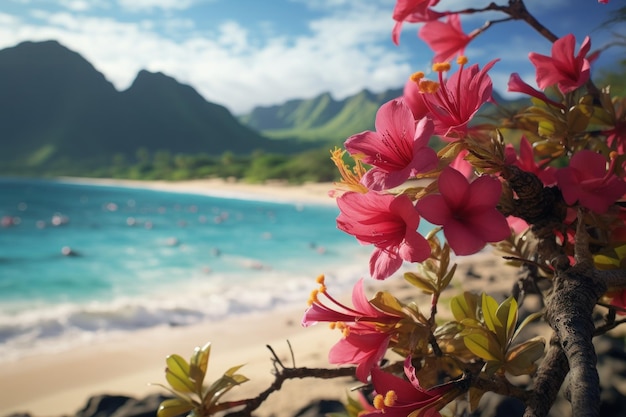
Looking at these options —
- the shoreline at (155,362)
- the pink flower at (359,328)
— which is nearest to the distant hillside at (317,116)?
the shoreline at (155,362)

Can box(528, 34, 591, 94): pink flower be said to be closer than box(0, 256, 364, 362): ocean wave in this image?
Yes

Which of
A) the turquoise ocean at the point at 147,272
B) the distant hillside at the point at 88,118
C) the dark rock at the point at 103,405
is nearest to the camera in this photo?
the dark rock at the point at 103,405

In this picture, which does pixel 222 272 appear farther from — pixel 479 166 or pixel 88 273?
pixel 479 166

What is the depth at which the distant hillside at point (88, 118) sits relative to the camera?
6200 centimetres

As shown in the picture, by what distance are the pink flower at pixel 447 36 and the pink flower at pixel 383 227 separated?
1.33 ft

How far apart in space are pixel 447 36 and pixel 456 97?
0.32m

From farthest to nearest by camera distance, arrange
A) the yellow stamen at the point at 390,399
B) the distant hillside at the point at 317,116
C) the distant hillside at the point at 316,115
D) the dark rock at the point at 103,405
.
Answer: 1. the distant hillside at the point at 316,115
2. the distant hillside at the point at 317,116
3. the dark rock at the point at 103,405
4. the yellow stamen at the point at 390,399

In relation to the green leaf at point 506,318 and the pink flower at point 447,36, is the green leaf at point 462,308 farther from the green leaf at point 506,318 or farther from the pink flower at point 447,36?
the pink flower at point 447,36

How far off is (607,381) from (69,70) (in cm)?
8543

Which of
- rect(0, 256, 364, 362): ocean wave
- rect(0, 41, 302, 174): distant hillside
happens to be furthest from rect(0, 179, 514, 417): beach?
rect(0, 41, 302, 174): distant hillside

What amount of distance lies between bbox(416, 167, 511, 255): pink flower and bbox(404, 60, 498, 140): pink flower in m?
0.06

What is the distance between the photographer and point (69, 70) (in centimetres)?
7362

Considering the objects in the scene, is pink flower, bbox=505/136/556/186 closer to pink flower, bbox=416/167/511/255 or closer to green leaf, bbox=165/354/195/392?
pink flower, bbox=416/167/511/255

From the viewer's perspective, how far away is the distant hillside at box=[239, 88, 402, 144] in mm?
103812
